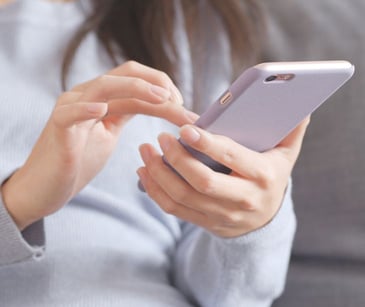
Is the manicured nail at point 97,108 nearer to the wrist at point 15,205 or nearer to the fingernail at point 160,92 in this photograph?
the fingernail at point 160,92

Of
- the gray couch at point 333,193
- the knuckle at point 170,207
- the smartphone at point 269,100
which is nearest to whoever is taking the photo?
the smartphone at point 269,100

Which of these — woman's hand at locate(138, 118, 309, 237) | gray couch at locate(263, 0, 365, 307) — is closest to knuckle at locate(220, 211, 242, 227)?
woman's hand at locate(138, 118, 309, 237)

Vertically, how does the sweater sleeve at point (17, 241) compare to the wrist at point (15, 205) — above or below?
below

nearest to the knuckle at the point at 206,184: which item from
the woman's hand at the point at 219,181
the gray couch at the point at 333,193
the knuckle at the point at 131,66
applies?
the woman's hand at the point at 219,181

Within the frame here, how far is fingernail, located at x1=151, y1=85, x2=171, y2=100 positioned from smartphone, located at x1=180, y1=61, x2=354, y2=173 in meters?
0.04

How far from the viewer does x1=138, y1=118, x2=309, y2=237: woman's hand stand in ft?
1.51

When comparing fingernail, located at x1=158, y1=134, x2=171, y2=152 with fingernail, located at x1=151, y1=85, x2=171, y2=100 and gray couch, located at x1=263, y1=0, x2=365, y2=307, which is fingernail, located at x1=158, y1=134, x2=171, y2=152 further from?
gray couch, located at x1=263, y1=0, x2=365, y2=307

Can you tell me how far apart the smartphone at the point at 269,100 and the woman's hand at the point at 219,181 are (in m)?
0.01

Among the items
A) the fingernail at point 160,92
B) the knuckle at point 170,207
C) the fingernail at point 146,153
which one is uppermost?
the fingernail at point 160,92

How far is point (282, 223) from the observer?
606 mm

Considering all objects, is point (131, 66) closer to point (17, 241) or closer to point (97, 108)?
point (97, 108)

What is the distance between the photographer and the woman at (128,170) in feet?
1.63

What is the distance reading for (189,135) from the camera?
0.44 meters

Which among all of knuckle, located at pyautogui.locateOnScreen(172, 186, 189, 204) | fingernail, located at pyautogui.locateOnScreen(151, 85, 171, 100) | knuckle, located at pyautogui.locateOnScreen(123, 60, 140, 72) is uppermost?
knuckle, located at pyautogui.locateOnScreen(123, 60, 140, 72)
